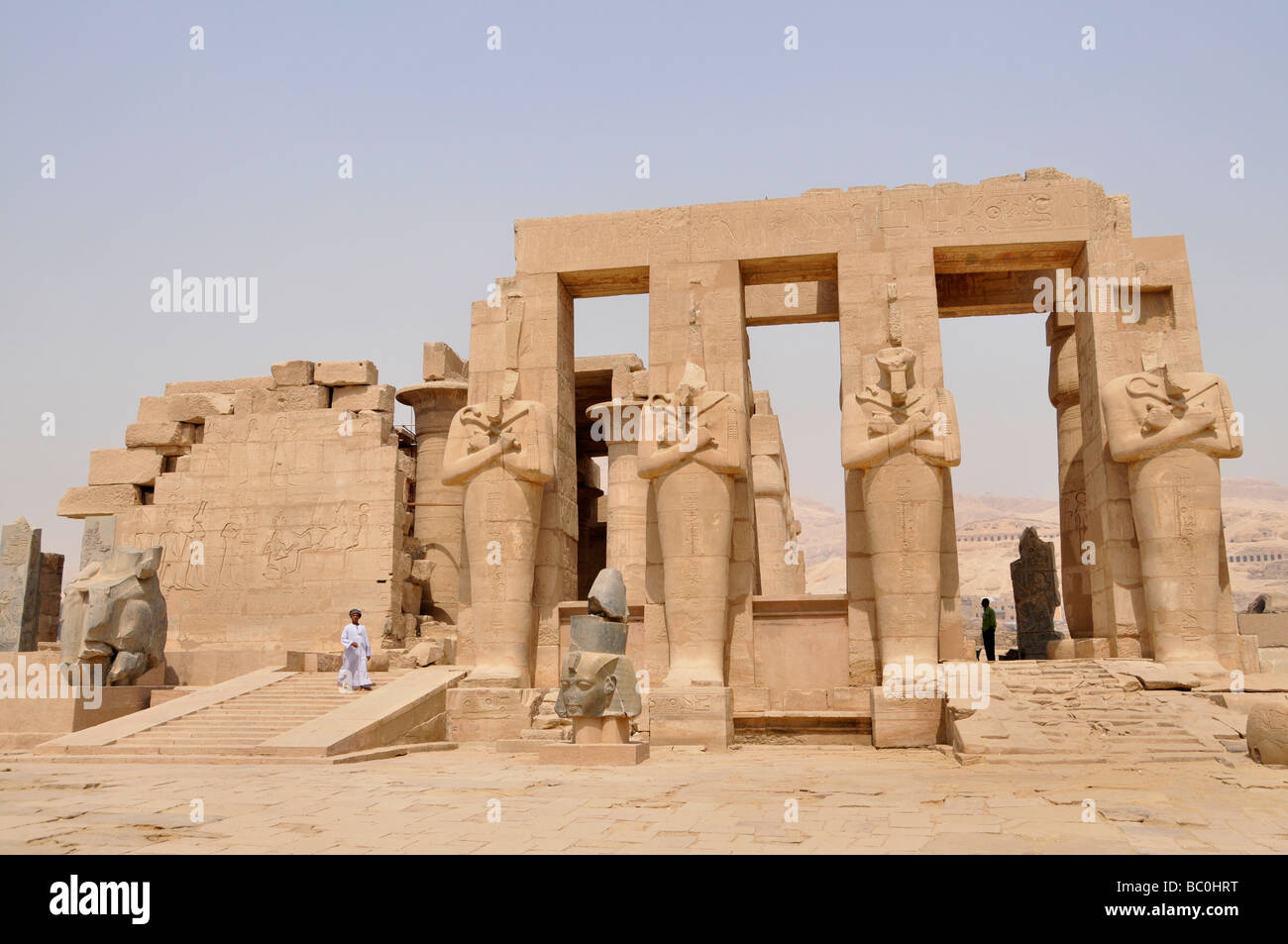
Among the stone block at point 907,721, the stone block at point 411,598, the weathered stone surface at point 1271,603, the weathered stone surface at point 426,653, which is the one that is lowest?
the stone block at point 907,721

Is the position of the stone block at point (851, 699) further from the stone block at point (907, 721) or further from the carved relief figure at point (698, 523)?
the carved relief figure at point (698, 523)

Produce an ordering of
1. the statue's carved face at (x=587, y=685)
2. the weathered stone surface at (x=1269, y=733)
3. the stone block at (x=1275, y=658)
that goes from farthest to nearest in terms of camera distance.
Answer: the stone block at (x=1275, y=658)
the statue's carved face at (x=587, y=685)
the weathered stone surface at (x=1269, y=733)

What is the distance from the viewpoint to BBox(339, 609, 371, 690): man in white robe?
13.6m

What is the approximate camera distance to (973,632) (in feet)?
96.4

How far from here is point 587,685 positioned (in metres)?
10.5

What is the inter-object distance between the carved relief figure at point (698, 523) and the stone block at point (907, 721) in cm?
197

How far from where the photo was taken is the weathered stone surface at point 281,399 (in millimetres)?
19797

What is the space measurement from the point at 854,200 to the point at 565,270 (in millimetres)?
4119

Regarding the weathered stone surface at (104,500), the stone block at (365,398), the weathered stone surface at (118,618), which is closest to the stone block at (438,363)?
the stone block at (365,398)

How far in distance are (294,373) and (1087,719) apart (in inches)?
582

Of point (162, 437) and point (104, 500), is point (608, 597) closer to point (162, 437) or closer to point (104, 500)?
point (162, 437)
